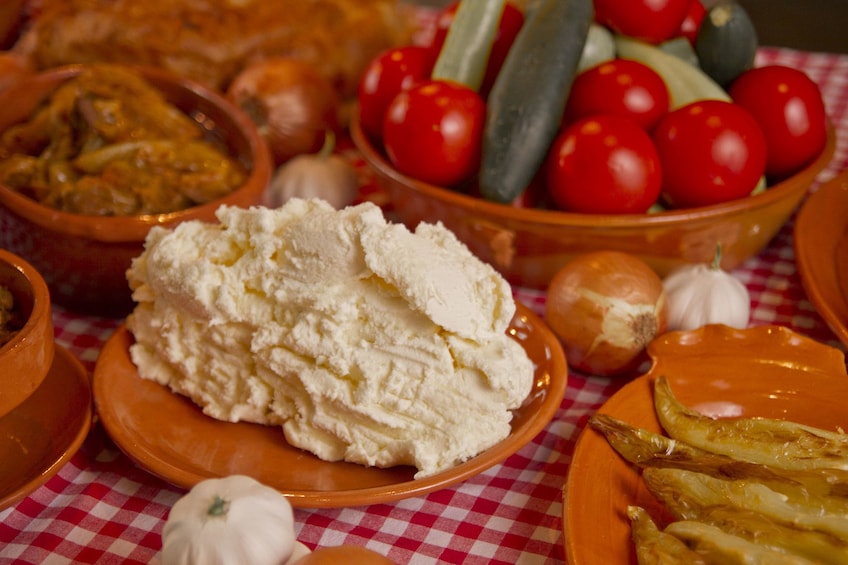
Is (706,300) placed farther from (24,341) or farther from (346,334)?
(24,341)

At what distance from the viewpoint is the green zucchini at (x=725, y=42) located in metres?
1.57

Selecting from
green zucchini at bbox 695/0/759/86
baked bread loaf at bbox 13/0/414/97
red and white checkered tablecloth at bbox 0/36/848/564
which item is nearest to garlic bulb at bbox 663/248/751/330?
red and white checkered tablecloth at bbox 0/36/848/564

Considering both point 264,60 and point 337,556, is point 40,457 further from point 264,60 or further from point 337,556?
point 264,60

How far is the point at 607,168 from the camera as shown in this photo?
1358mm

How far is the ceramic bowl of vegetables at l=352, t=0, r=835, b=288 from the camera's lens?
4.53ft

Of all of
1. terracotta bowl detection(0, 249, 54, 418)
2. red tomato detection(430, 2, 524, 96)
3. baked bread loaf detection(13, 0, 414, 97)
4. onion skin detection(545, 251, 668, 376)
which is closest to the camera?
terracotta bowl detection(0, 249, 54, 418)

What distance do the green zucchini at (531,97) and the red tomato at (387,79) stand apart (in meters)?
0.18

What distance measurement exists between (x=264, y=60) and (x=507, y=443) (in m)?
1.14

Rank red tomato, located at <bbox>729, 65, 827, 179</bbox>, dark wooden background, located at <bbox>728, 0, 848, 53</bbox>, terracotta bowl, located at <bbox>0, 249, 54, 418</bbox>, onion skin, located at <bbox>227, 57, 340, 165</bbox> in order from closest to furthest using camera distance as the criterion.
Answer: terracotta bowl, located at <bbox>0, 249, 54, 418</bbox> → red tomato, located at <bbox>729, 65, 827, 179</bbox> → onion skin, located at <bbox>227, 57, 340, 165</bbox> → dark wooden background, located at <bbox>728, 0, 848, 53</bbox>

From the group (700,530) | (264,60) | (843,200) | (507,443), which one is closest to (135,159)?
(264,60)

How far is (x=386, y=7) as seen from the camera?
7.09 ft

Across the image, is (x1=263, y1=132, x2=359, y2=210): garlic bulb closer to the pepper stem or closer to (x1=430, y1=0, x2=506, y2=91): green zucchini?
(x1=430, y1=0, x2=506, y2=91): green zucchini

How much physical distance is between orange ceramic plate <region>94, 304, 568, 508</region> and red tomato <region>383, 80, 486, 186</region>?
1.27 feet

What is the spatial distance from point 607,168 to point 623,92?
17 cm
